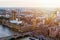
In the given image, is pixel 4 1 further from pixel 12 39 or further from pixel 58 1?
pixel 58 1

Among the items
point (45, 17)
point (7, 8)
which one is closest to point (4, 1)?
point (7, 8)

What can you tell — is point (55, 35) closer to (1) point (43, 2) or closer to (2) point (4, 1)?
(1) point (43, 2)

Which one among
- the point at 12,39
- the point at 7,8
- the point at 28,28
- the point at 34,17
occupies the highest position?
the point at 7,8

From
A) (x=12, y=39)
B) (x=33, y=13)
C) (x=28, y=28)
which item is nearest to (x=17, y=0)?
(x=33, y=13)

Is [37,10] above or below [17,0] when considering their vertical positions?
below

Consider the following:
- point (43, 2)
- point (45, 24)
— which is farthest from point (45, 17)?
point (43, 2)

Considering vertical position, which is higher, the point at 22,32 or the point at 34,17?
the point at 34,17

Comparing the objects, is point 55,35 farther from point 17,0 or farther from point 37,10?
point 17,0
